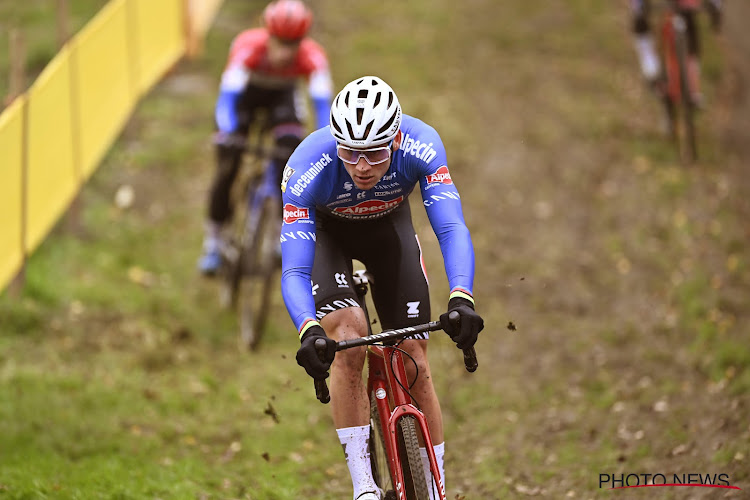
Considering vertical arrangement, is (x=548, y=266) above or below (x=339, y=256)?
below

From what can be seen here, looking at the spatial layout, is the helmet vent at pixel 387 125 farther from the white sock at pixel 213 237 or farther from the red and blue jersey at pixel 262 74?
the white sock at pixel 213 237

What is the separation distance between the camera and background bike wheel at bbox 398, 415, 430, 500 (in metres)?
4.43

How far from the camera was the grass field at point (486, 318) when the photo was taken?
20.7ft

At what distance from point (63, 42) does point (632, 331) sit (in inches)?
265

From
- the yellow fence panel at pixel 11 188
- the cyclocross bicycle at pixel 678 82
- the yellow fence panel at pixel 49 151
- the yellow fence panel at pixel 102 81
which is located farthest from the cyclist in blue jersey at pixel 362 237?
the cyclocross bicycle at pixel 678 82

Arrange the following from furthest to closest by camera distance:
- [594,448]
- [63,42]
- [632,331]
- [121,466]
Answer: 1. [63,42]
2. [632,331]
3. [594,448]
4. [121,466]

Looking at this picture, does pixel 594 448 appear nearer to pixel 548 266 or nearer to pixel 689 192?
pixel 548 266

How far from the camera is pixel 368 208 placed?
497 centimetres

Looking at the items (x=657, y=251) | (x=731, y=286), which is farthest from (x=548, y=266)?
(x=731, y=286)

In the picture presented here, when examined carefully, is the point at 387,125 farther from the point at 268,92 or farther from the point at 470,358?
the point at 268,92

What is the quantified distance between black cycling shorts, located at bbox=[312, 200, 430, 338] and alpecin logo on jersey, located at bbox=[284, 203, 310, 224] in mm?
327

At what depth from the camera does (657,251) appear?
9.90 metres

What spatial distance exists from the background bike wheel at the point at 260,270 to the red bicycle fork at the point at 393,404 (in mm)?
3427

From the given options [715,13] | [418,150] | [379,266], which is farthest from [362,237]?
[715,13]
